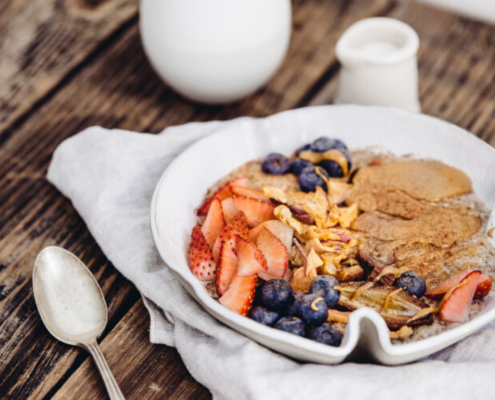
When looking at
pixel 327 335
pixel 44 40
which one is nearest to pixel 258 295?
pixel 327 335

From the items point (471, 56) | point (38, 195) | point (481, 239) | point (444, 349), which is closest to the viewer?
point (444, 349)

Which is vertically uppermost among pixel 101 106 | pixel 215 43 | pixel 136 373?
pixel 215 43

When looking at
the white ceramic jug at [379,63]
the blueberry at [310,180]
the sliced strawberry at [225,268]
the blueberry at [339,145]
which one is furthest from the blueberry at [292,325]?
the white ceramic jug at [379,63]

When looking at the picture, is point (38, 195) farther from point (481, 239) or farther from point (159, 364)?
point (481, 239)

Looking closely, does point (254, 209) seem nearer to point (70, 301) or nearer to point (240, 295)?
point (240, 295)

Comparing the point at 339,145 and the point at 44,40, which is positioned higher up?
the point at 44,40

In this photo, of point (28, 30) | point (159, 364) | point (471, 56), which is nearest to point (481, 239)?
point (159, 364)
